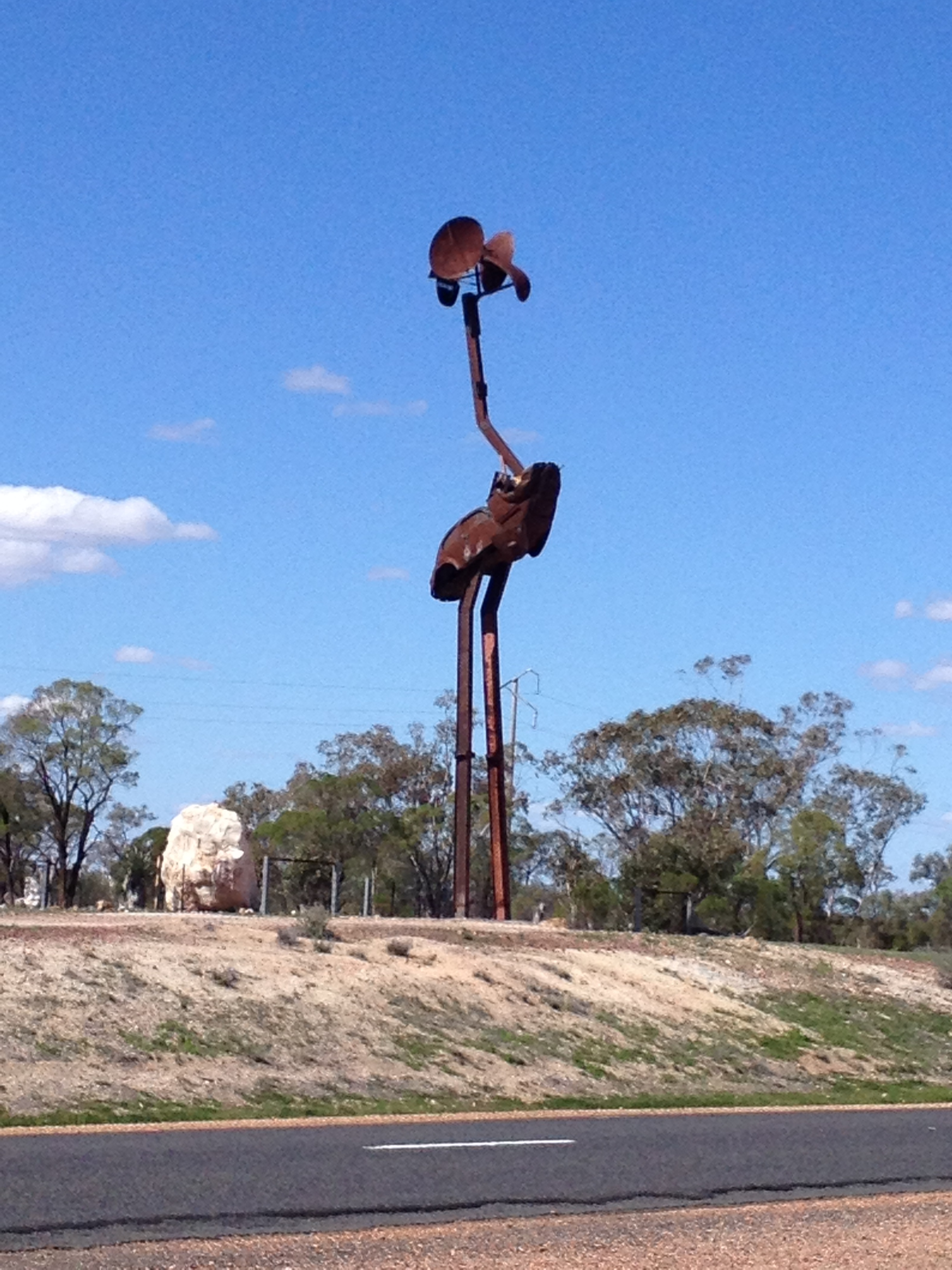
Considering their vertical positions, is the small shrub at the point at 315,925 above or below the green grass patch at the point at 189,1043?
above

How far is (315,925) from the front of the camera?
2595 cm

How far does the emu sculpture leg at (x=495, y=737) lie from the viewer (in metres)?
31.1

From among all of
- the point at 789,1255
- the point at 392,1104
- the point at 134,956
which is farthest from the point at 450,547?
the point at 789,1255

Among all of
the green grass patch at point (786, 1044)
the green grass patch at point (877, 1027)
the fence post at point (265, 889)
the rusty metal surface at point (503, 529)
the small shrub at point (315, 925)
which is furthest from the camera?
the fence post at point (265, 889)

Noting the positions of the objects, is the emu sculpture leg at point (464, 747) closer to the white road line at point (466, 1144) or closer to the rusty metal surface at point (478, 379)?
the rusty metal surface at point (478, 379)

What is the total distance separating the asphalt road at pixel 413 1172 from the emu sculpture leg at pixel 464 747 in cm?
1407

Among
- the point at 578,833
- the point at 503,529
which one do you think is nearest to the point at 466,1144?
the point at 503,529

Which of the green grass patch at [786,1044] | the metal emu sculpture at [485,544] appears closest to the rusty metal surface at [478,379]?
the metal emu sculpture at [485,544]

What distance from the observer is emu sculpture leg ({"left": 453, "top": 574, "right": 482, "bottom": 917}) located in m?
31.0

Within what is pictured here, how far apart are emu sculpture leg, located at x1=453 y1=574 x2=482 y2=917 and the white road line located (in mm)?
16109

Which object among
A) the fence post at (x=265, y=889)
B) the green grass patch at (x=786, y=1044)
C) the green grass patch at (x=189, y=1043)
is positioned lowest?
the green grass patch at (x=189, y=1043)

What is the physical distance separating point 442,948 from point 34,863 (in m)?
37.3

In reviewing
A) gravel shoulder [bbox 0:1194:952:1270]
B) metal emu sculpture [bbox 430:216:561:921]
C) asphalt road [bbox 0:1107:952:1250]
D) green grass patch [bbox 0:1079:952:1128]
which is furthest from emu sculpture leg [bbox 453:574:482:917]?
gravel shoulder [bbox 0:1194:952:1270]

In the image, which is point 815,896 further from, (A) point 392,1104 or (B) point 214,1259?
(B) point 214,1259
